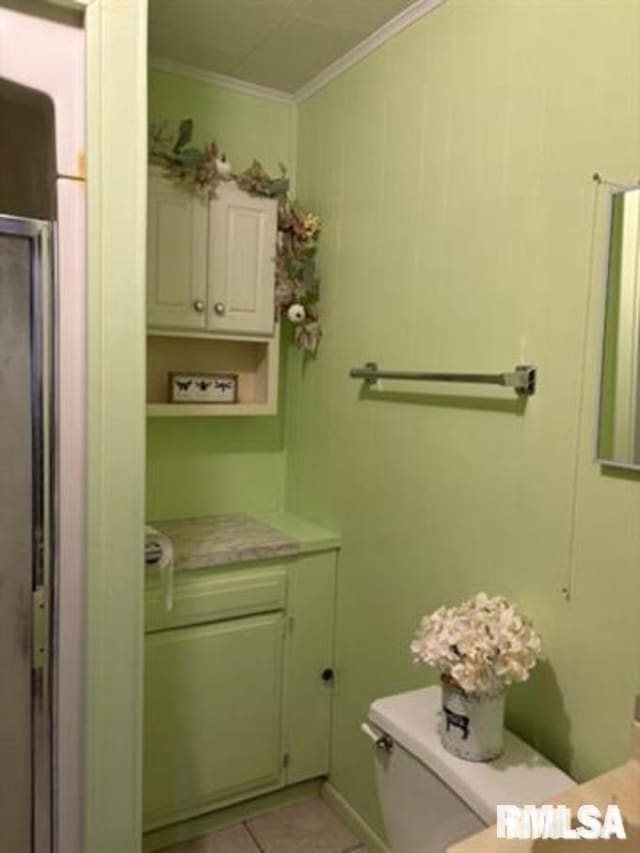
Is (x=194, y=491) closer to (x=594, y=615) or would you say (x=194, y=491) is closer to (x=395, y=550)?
(x=395, y=550)

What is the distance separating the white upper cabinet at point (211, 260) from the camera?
6.37 feet

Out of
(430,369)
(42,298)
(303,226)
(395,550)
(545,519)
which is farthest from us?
(303,226)

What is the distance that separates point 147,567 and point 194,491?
521 mm

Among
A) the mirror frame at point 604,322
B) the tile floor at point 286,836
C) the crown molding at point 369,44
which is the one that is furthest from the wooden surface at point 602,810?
the crown molding at point 369,44

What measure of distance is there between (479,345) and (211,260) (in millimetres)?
946

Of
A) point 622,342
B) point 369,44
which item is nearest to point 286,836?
point 622,342

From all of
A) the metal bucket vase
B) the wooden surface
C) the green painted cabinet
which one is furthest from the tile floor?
the wooden surface

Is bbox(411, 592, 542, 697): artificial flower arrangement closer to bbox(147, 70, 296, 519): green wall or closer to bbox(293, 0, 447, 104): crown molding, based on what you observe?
bbox(147, 70, 296, 519): green wall

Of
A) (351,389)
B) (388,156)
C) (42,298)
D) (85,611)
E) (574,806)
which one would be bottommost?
(574,806)

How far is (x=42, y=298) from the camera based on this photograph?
127 cm

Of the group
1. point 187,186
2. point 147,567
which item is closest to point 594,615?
point 147,567

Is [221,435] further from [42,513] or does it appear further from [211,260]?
[42,513]

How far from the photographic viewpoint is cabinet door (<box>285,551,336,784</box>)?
205 cm

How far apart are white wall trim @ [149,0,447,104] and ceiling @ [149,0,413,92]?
0.7 inches
